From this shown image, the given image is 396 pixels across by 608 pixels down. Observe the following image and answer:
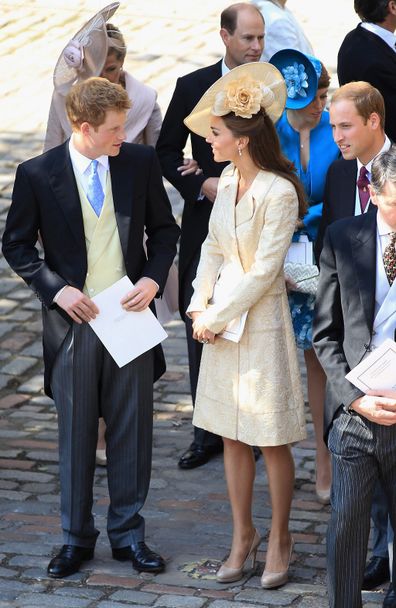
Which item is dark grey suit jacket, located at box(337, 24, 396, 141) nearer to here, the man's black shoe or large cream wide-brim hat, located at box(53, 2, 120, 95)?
large cream wide-brim hat, located at box(53, 2, 120, 95)

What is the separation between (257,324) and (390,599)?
3.90 feet

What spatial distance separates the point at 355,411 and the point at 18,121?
24.9 feet

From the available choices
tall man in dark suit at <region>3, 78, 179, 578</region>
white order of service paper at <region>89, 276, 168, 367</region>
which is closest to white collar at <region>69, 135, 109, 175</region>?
tall man in dark suit at <region>3, 78, 179, 578</region>

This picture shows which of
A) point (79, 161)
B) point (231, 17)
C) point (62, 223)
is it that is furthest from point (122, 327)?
point (231, 17)

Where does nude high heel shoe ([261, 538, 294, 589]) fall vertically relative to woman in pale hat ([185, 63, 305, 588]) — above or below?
below

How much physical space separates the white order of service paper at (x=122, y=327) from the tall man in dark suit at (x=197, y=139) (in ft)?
3.23

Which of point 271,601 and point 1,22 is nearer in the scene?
point 271,601

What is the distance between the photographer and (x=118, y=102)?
518 cm

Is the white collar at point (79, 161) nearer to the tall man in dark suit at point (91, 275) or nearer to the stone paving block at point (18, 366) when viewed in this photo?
the tall man in dark suit at point (91, 275)

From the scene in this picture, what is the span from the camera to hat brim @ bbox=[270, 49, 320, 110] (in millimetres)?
5624

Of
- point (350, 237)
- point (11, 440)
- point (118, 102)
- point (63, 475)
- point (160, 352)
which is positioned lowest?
point (11, 440)

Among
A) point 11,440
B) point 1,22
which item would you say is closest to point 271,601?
point 11,440

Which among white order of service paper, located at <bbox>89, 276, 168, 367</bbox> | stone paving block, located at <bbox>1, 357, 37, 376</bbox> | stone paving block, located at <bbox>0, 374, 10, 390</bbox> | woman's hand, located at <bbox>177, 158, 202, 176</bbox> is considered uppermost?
woman's hand, located at <bbox>177, 158, 202, 176</bbox>

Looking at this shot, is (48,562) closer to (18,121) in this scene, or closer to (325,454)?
(325,454)
